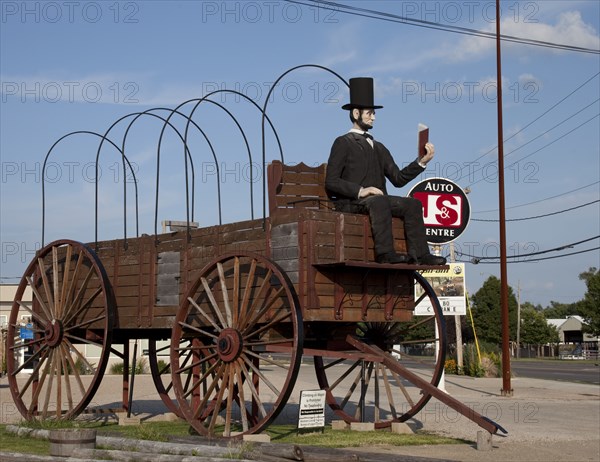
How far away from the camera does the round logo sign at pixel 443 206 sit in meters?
25.9

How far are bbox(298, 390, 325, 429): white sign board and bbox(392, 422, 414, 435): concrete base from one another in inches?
56.9

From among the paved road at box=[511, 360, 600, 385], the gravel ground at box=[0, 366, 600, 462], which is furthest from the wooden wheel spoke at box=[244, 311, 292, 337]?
the paved road at box=[511, 360, 600, 385]

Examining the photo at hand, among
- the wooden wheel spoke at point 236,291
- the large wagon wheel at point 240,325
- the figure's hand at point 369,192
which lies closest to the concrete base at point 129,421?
the large wagon wheel at point 240,325

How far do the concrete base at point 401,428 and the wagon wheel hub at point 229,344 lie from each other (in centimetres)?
306

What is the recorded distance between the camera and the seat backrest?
13258mm

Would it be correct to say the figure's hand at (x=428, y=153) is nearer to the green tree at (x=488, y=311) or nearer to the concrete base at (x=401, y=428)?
the concrete base at (x=401, y=428)

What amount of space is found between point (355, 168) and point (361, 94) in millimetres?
1125

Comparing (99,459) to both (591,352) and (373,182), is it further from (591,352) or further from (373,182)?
(591,352)

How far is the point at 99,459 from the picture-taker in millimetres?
10156

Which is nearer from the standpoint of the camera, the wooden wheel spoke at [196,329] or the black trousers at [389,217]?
the black trousers at [389,217]

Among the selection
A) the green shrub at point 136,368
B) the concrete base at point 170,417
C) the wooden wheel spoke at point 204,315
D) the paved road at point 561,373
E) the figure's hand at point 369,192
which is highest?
the figure's hand at point 369,192

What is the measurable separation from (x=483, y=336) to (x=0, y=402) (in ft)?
239

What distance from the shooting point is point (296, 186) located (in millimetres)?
13672

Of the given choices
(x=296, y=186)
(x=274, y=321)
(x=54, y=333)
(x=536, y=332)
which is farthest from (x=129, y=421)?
(x=536, y=332)
